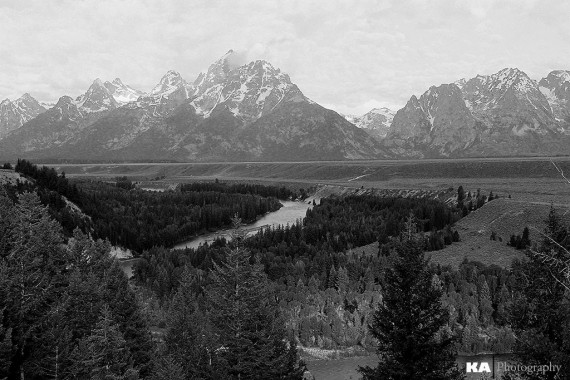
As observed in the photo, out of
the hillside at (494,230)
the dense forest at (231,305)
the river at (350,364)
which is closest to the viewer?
the dense forest at (231,305)

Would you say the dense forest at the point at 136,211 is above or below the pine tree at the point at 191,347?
below

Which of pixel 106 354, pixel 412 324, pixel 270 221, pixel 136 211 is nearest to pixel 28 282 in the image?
pixel 106 354

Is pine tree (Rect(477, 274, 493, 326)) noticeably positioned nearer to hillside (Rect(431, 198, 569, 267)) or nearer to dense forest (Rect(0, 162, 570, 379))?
dense forest (Rect(0, 162, 570, 379))

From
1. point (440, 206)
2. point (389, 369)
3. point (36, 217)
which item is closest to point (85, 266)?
point (36, 217)

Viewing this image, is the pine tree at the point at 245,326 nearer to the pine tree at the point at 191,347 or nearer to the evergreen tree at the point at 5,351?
the pine tree at the point at 191,347

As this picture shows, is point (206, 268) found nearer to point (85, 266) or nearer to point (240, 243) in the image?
point (85, 266)

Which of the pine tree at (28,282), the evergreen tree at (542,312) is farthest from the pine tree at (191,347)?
the evergreen tree at (542,312)
